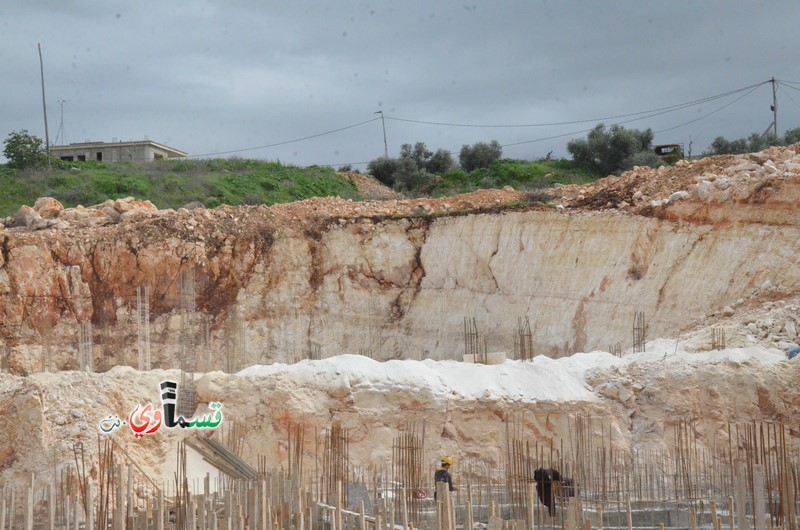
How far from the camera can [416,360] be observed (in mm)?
23438

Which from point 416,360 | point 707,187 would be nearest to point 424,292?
point 416,360

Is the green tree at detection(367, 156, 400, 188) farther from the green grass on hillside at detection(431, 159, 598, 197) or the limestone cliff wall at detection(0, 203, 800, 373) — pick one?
the limestone cliff wall at detection(0, 203, 800, 373)

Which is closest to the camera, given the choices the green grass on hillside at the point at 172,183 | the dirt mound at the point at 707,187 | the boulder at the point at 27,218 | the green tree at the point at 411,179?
the dirt mound at the point at 707,187

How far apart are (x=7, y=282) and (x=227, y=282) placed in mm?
5073

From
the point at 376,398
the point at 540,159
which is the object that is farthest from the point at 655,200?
the point at 540,159

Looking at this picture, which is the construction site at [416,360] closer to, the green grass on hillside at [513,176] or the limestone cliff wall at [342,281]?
the limestone cliff wall at [342,281]

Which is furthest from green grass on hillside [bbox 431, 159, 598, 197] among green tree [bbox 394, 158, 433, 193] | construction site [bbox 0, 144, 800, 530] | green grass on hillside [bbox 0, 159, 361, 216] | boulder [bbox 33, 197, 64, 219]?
boulder [bbox 33, 197, 64, 219]

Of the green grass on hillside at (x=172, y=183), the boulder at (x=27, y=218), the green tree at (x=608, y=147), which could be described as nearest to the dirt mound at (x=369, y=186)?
the green grass on hillside at (x=172, y=183)

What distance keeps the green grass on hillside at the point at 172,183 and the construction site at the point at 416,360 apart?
304 inches

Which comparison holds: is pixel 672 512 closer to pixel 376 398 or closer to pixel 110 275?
pixel 376 398

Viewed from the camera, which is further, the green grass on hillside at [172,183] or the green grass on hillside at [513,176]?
the green grass on hillside at [513,176]

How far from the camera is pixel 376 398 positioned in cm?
1862

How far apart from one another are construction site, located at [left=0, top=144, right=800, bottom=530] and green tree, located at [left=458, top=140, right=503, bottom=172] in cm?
1637

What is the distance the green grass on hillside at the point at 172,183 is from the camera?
36.7 meters
